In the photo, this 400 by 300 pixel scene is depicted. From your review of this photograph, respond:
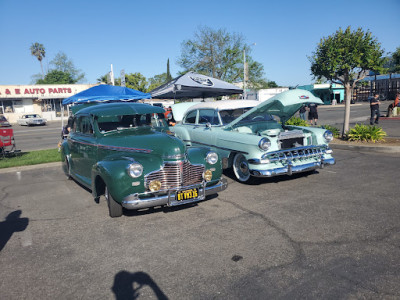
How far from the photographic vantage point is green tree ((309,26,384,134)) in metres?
10.2

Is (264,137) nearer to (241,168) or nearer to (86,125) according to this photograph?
(241,168)

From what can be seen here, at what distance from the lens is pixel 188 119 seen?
9047 mm

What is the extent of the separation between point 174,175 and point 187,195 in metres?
0.37

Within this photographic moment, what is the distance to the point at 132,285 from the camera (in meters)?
3.09

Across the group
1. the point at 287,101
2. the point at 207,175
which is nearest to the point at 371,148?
the point at 287,101

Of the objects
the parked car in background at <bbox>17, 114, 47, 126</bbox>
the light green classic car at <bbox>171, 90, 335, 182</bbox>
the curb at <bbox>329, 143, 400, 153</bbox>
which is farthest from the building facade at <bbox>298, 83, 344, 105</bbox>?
the light green classic car at <bbox>171, 90, 335, 182</bbox>

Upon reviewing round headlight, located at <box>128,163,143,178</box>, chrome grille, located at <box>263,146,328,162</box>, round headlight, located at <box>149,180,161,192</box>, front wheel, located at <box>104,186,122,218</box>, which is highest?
round headlight, located at <box>128,163,143,178</box>

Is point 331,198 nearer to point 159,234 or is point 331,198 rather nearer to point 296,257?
point 296,257

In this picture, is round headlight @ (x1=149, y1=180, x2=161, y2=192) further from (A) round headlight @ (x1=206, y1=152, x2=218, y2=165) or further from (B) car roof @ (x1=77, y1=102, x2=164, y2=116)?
(B) car roof @ (x1=77, y1=102, x2=164, y2=116)

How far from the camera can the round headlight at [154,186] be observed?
4598 millimetres

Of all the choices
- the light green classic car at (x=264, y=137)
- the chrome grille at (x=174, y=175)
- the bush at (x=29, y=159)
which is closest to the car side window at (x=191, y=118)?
the light green classic car at (x=264, y=137)

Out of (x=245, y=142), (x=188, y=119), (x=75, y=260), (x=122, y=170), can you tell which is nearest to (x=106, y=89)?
(x=188, y=119)

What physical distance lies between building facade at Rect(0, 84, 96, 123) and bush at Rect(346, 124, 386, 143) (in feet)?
126

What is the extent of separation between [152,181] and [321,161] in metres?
3.93
